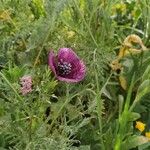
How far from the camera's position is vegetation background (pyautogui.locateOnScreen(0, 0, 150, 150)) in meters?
1.21

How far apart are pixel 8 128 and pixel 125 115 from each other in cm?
27

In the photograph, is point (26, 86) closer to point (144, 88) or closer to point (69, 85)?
point (69, 85)

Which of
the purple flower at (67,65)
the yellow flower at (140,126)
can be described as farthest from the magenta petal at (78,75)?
the yellow flower at (140,126)

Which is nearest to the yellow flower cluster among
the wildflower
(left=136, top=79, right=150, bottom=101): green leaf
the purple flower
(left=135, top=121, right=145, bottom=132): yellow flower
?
(left=135, top=121, right=145, bottom=132): yellow flower

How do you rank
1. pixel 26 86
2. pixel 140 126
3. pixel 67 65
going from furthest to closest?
pixel 140 126
pixel 67 65
pixel 26 86

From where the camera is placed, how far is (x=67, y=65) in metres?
1.31

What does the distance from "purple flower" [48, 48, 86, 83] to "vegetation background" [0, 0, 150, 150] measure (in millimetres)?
29

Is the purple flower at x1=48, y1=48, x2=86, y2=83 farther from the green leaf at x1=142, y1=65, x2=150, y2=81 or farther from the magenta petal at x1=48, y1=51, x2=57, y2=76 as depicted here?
the green leaf at x1=142, y1=65, x2=150, y2=81

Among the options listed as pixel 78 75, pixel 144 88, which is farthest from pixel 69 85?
pixel 144 88

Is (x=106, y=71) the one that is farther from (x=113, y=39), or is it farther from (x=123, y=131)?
(x=123, y=131)

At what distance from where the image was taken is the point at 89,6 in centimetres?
154

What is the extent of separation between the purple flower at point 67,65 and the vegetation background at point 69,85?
0.03m

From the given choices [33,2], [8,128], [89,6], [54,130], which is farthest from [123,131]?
[33,2]

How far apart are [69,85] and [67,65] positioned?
2.7 inches
